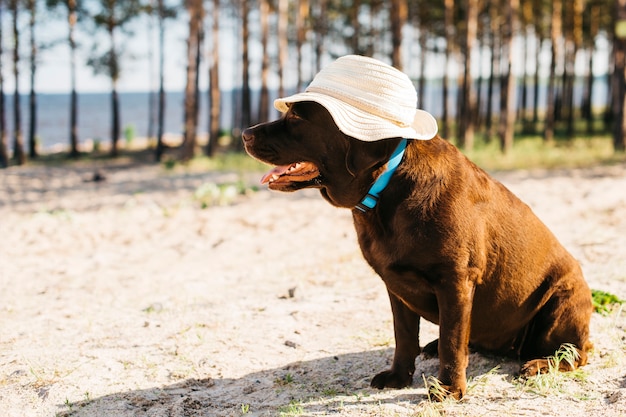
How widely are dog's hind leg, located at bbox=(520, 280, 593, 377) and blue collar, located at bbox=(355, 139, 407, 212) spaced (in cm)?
134

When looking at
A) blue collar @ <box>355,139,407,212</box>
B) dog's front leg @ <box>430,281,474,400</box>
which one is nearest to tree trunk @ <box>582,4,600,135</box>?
dog's front leg @ <box>430,281,474,400</box>

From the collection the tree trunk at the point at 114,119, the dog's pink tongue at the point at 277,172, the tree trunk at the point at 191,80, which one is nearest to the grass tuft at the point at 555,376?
the dog's pink tongue at the point at 277,172

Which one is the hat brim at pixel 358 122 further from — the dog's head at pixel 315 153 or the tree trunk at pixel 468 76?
the tree trunk at pixel 468 76

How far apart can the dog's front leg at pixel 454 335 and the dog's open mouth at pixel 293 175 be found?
90 cm

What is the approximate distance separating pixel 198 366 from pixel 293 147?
1.94 m

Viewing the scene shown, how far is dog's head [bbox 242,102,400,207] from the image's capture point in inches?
127

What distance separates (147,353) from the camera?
4.66 meters

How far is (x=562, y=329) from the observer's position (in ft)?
12.6

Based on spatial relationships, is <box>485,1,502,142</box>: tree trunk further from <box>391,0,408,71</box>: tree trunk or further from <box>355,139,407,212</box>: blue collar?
<box>355,139,407,212</box>: blue collar

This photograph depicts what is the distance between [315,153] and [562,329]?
187cm

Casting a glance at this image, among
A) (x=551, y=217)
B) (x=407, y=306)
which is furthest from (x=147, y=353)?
(x=551, y=217)

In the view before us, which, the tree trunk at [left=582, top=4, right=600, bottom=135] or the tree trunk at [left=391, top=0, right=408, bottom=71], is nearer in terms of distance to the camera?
the tree trunk at [left=391, top=0, right=408, bottom=71]

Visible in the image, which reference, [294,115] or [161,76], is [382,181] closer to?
[294,115]

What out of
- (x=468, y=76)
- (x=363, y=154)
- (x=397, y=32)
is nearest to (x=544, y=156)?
(x=468, y=76)
